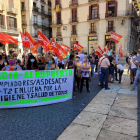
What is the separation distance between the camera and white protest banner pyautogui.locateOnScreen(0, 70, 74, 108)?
408 cm

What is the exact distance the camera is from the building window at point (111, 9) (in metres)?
25.6

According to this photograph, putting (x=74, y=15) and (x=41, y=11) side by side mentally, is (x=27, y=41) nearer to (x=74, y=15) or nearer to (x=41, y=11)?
(x=74, y=15)

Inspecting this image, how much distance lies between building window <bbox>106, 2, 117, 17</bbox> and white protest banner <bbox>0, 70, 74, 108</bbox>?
24.6 m

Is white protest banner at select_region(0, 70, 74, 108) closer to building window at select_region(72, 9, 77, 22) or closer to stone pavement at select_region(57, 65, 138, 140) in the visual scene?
stone pavement at select_region(57, 65, 138, 140)

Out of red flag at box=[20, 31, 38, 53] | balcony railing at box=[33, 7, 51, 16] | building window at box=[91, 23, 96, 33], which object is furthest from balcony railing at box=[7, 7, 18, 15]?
red flag at box=[20, 31, 38, 53]

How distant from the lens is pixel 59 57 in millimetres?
8219

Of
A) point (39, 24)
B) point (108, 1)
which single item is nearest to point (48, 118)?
point (108, 1)

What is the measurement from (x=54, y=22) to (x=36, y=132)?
103 feet

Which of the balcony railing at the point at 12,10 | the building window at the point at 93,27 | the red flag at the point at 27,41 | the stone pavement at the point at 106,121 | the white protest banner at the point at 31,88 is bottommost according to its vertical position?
the stone pavement at the point at 106,121

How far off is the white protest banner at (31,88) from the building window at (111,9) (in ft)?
80.8

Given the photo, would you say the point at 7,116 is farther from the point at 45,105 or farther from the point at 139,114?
the point at 139,114

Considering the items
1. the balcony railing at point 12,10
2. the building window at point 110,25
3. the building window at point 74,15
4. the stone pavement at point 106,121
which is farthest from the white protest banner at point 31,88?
the building window at point 74,15

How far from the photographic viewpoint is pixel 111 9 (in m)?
26.5

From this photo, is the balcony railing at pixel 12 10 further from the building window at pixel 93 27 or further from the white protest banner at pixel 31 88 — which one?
the white protest banner at pixel 31 88
